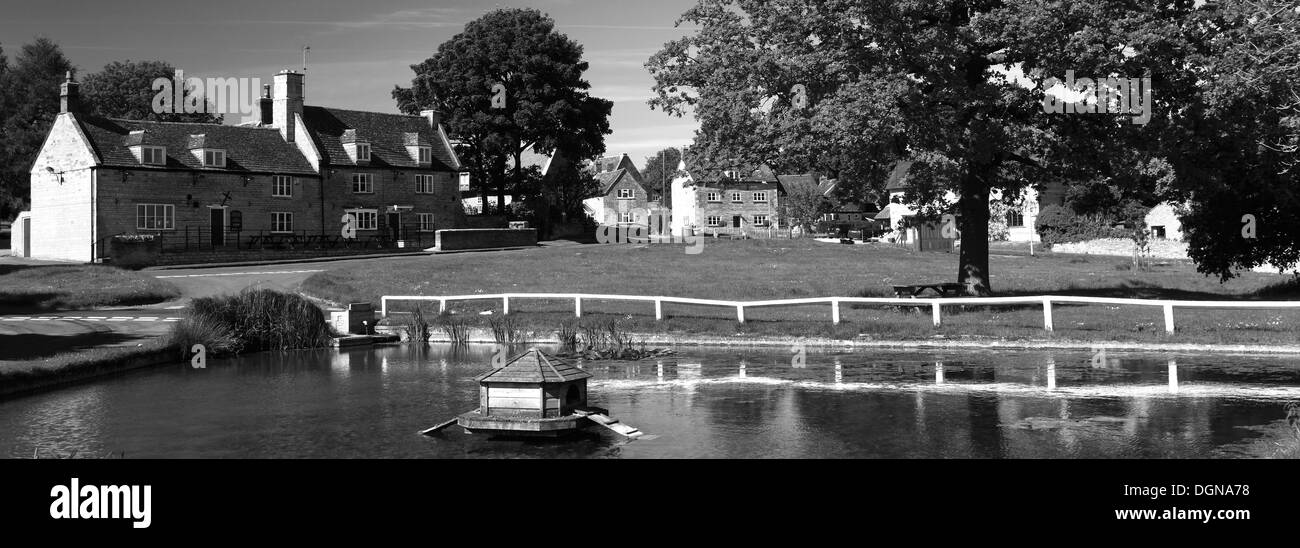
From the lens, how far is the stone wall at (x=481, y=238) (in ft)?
236

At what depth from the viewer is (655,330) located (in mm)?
32969

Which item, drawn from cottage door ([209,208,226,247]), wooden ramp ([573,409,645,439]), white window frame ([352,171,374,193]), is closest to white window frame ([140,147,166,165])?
cottage door ([209,208,226,247])

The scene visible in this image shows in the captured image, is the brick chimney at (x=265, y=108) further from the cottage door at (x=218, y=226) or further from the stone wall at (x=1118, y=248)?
the stone wall at (x=1118, y=248)

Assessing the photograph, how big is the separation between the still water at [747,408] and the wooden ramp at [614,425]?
0.74 ft

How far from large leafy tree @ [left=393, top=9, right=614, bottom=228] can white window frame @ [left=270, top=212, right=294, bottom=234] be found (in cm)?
1723

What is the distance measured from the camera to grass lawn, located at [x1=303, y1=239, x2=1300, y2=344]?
31078 millimetres

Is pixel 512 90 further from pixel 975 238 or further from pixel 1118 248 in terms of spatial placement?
pixel 975 238

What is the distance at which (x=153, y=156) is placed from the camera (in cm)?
6469

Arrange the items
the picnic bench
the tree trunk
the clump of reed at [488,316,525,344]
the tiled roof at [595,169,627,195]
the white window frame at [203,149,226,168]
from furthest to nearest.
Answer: the tiled roof at [595,169,627,195] < the white window frame at [203,149,226,168] < the tree trunk < the picnic bench < the clump of reed at [488,316,525,344]

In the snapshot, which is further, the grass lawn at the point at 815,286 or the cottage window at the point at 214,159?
the cottage window at the point at 214,159

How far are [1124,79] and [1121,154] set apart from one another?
2.60 metres

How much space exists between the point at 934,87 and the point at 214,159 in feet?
162

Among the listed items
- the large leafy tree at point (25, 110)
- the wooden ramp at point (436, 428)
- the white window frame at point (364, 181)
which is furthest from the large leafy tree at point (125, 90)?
the wooden ramp at point (436, 428)

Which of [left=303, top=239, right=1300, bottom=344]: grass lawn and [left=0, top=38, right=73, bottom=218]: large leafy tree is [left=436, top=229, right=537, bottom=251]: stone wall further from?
[left=0, top=38, right=73, bottom=218]: large leafy tree
